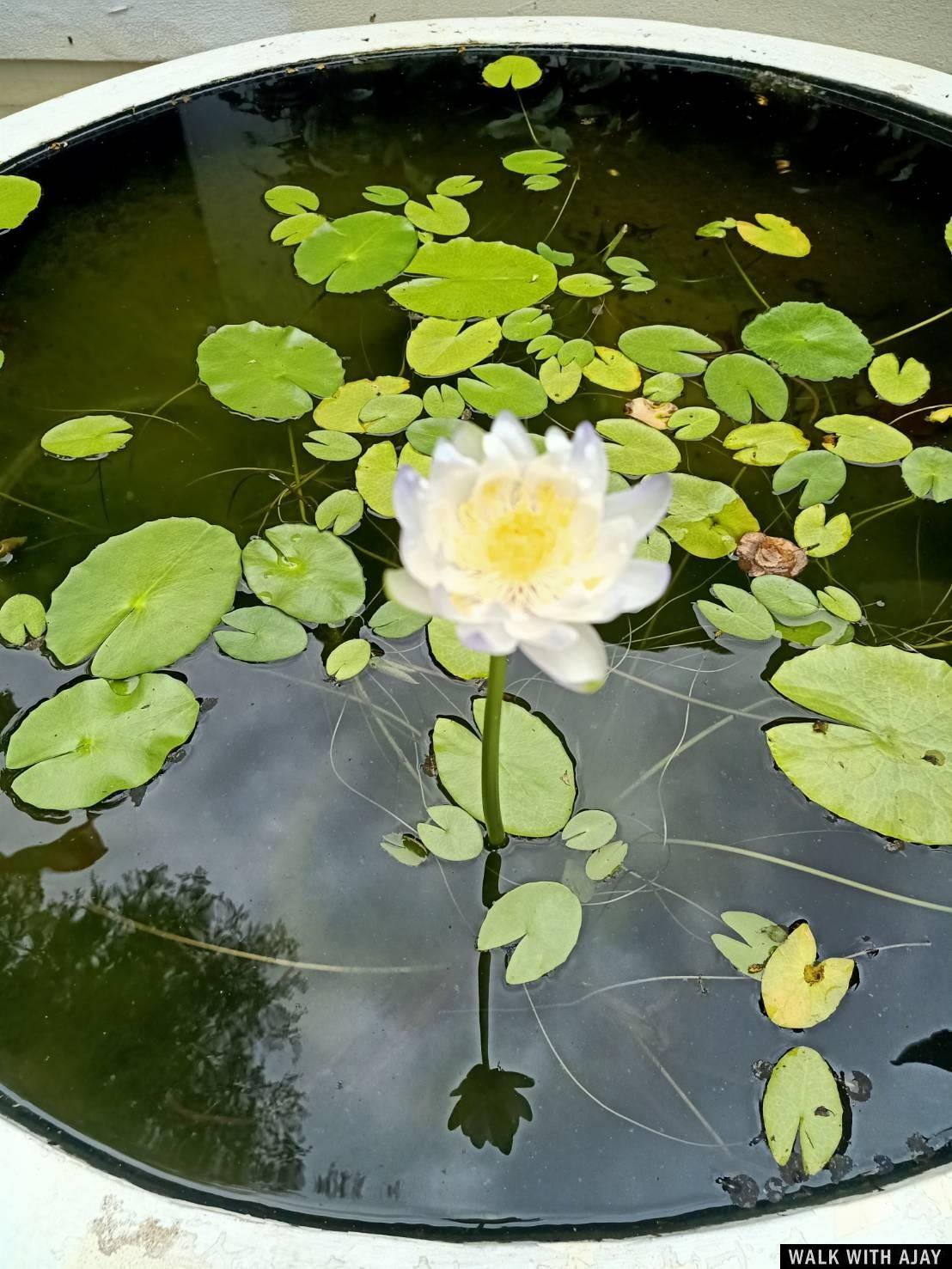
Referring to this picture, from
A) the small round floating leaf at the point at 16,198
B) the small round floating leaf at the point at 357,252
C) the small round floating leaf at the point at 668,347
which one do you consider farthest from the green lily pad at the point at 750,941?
the small round floating leaf at the point at 16,198

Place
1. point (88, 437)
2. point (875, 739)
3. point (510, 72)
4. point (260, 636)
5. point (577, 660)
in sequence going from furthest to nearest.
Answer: point (510, 72)
point (88, 437)
point (260, 636)
point (875, 739)
point (577, 660)

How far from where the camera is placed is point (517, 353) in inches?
58.6

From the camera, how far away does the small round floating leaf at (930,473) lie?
130 cm

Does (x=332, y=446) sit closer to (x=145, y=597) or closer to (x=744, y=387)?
(x=145, y=597)

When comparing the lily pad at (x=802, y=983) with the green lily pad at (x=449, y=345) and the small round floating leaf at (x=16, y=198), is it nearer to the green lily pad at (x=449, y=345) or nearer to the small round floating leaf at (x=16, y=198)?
the green lily pad at (x=449, y=345)

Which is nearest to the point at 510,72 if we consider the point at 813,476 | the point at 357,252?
the point at 357,252

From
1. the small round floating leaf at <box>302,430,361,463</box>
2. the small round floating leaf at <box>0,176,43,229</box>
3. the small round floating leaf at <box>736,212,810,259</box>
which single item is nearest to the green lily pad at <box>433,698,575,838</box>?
the small round floating leaf at <box>302,430,361,463</box>

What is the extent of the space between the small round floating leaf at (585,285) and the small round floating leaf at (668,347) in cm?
11

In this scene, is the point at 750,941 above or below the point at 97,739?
below

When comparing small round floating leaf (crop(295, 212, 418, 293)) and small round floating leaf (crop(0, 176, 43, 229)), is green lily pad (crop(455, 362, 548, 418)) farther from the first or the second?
small round floating leaf (crop(0, 176, 43, 229))

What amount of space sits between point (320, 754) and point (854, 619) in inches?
27.0

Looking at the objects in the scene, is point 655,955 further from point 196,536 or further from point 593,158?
point 593,158

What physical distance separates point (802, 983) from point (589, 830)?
10.0 inches

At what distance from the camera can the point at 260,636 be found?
1.16 meters
